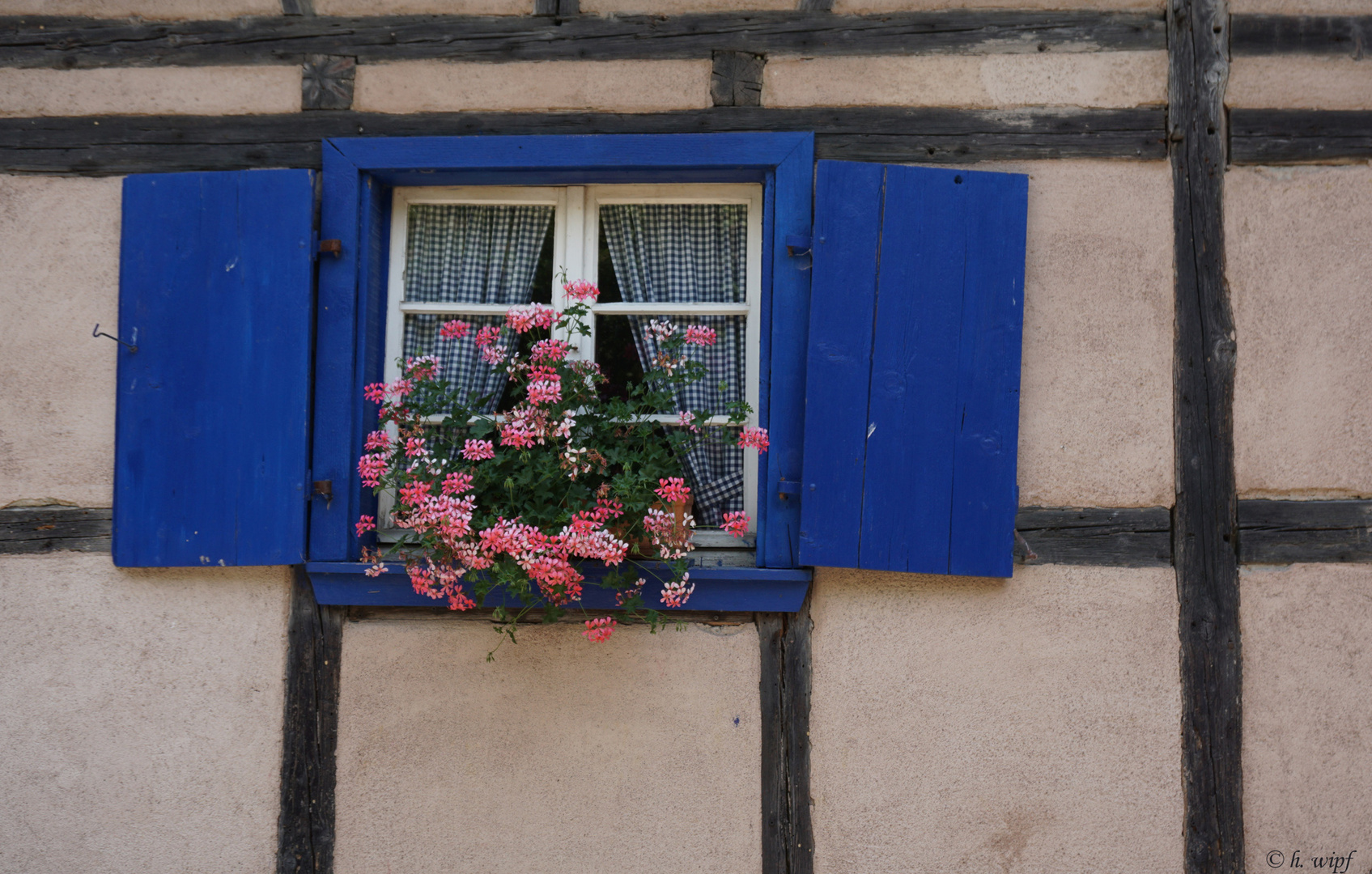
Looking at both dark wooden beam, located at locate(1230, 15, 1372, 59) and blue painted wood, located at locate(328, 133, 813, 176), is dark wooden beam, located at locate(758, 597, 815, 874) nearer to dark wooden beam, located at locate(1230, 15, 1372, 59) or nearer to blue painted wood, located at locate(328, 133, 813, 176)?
blue painted wood, located at locate(328, 133, 813, 176)

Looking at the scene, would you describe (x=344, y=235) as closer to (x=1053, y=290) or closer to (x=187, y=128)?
(x=187, y=128)

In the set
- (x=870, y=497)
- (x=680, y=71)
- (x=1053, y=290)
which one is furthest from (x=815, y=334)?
(x=680, y=71)

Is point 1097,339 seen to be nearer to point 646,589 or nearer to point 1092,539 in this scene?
point 1092,539

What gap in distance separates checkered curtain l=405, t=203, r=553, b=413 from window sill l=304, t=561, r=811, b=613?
0.65 metres

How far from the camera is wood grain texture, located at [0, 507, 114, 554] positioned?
2525mm

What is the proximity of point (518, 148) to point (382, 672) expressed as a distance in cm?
162

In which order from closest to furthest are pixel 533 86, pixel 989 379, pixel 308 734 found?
pixel 989 379 < pixel 308 734 < pixel 533 86

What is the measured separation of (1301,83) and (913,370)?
1492 mm

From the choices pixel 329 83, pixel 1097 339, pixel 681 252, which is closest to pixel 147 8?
pixel 329 83

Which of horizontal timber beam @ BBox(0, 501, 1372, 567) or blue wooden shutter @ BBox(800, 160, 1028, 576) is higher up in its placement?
blue wooden shutter @ BBox(800, 160, 1028, 576)

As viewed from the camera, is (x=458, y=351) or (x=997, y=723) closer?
(x=997, y=723)

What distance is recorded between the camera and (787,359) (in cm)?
242

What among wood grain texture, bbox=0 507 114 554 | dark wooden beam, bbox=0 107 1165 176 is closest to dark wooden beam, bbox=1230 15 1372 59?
dark wooden beam, bbox=0 107 1165 176

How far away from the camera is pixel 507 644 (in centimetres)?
243
